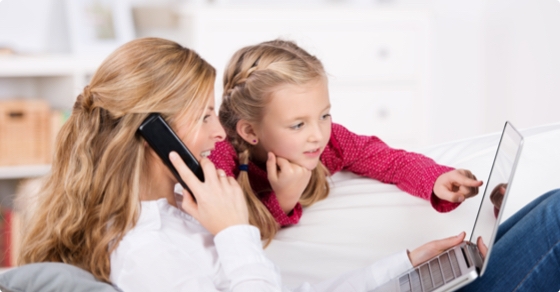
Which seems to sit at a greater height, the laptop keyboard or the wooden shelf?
the laptop keyboard

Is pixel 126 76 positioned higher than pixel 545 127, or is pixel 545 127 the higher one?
pixel 126 76

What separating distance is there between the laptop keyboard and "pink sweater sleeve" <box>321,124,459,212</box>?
0.28 metres

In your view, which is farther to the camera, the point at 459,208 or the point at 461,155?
the point at 461,155

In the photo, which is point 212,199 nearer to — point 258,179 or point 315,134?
point 315,134

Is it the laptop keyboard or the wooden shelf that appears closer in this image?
the laptop keyboard

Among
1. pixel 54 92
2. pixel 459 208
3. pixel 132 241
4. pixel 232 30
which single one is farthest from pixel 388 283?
pixel 54 92

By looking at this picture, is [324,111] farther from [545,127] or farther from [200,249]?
[545,127]

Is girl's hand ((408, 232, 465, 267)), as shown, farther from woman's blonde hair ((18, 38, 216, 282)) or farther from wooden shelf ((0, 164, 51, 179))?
wooden shelf ((0, 164, 51, 179))

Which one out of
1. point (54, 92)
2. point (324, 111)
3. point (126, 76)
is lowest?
point (54, 92)

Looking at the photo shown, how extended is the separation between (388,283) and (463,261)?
19cm

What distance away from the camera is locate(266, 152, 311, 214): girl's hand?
49.8 inches

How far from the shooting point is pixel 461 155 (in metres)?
1.42

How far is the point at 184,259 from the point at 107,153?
0.65ft

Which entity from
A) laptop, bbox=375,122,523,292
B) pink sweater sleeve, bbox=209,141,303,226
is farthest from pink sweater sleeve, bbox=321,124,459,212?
laptop, bbox=375,122,523,292
